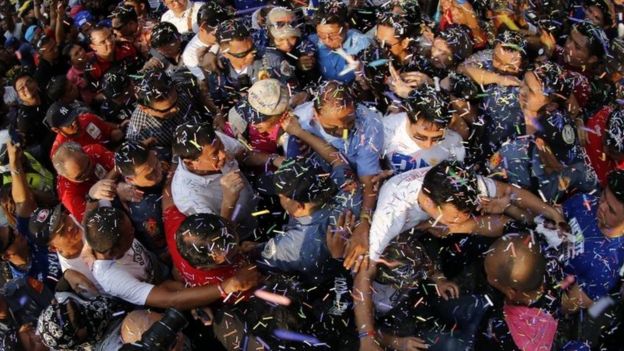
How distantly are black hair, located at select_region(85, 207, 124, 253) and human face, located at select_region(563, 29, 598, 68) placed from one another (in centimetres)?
363

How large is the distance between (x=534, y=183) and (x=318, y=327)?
5.29ft

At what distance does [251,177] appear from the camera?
3.77 meters

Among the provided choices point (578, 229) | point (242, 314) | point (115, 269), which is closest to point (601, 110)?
point (578, 229)

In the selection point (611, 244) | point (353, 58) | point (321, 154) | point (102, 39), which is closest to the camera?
point (611, 244)

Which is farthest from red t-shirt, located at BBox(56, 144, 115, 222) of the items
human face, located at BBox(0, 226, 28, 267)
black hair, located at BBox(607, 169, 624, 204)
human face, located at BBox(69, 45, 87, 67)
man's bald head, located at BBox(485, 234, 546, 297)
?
black hair, located at BBox(607, 169, 624, 204)

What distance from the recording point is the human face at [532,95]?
3.49 m

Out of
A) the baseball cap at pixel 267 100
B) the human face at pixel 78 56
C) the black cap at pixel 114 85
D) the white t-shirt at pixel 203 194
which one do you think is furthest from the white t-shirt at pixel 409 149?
the human face at pixel 78 56

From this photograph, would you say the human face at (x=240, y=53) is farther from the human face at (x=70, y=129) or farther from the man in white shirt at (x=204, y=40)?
the human face at (x=70, y=129)

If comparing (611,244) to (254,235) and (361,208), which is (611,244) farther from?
(254,235)

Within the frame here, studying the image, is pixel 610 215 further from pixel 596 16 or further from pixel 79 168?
pixel 79 168

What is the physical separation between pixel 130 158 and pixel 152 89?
729mm

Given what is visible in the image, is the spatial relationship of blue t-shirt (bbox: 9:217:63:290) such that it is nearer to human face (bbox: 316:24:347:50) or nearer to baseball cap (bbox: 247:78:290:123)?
baseball cap (bbox: 247:78:290:123)

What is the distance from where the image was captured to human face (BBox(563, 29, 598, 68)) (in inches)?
170

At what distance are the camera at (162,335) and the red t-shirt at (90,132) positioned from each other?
2.11m
